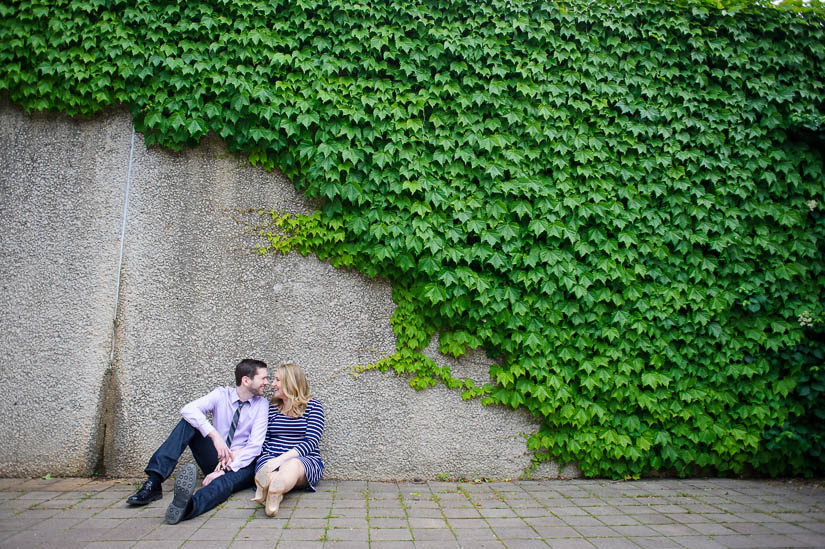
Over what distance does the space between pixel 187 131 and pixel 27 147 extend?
166 cm

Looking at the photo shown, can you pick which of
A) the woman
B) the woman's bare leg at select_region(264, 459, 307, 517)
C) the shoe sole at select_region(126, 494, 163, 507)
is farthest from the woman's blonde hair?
the shoe sole at select_region(126, 494, 163, 507)

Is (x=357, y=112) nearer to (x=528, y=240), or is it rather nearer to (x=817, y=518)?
(x=528, y=240)

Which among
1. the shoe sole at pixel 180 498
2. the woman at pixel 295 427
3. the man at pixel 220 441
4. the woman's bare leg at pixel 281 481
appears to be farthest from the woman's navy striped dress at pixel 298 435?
the shoe sole at pixel 180 498

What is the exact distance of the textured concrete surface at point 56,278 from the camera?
436 centimetres

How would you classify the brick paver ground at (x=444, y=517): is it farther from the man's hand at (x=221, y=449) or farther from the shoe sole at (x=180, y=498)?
the man's hand at (x=221, y=449)

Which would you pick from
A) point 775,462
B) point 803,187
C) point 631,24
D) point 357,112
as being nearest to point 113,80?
point 357,112

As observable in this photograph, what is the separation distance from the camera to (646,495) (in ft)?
13.6

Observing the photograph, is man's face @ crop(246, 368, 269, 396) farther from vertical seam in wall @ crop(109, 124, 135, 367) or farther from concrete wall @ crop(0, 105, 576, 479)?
vertical seam in wall @ crop(109, 124, 135, 367)

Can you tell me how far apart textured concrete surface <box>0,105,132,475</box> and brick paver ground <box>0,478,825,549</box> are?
47 cm

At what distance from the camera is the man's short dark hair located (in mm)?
4074

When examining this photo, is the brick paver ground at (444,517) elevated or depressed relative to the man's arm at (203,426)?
depressed

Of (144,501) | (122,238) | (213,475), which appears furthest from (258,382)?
(122,238)

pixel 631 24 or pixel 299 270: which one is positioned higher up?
pixel 631 24

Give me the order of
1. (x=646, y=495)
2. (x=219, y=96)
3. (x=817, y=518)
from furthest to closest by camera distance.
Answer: (x=219, y=96), (x=646, y=495), (x=817, y=518)
